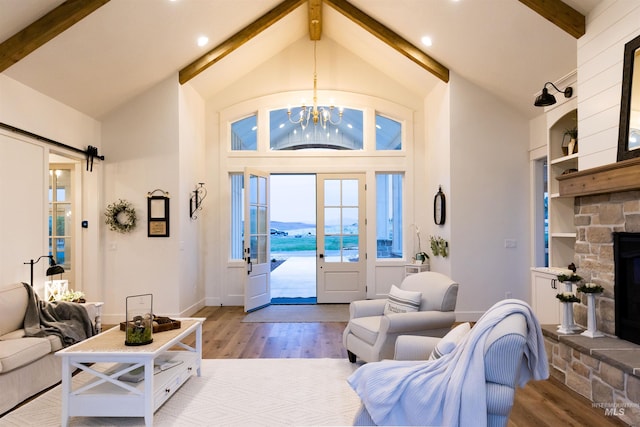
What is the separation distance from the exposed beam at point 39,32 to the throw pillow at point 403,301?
3909 mm

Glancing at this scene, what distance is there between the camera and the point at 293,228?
16.6 metres

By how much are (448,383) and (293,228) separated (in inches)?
576

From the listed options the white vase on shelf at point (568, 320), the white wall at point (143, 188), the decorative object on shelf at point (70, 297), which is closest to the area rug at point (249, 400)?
the decorative object on shelf at point (70, 297)

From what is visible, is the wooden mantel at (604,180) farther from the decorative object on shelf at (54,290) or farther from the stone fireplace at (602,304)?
the decorative object on shelf at (54,290)

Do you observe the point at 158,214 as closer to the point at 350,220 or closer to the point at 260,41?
the point at 260,41

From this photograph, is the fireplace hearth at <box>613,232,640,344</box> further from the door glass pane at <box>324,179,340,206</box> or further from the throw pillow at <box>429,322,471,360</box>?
the door glass pane at <box>324,179,340,206</box>

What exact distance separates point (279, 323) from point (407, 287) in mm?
2332

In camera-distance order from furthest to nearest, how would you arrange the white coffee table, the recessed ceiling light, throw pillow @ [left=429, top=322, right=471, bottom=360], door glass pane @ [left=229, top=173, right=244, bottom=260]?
door glass pane @ [left=229, top=173, right=244, bottom=260], the recessed ceiling light, the white coffee table, throw pillow @ [left=429, top=322, right=471, bottom=360]

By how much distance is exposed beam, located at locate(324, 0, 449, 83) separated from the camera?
584 cm

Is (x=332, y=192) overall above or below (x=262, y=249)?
above

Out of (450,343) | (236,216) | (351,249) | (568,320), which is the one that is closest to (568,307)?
(568,320)

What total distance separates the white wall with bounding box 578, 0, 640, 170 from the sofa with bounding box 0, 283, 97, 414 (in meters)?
4.75

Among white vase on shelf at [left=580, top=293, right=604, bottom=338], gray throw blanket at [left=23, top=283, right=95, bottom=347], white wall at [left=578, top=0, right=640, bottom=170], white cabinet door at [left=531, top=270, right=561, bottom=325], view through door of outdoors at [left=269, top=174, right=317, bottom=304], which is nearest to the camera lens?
white wall at [left=578, top=0, right=640, bottom=170]

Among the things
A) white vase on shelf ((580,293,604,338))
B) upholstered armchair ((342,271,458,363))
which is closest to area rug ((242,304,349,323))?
upholstered armchair ((342,271,458,363))
